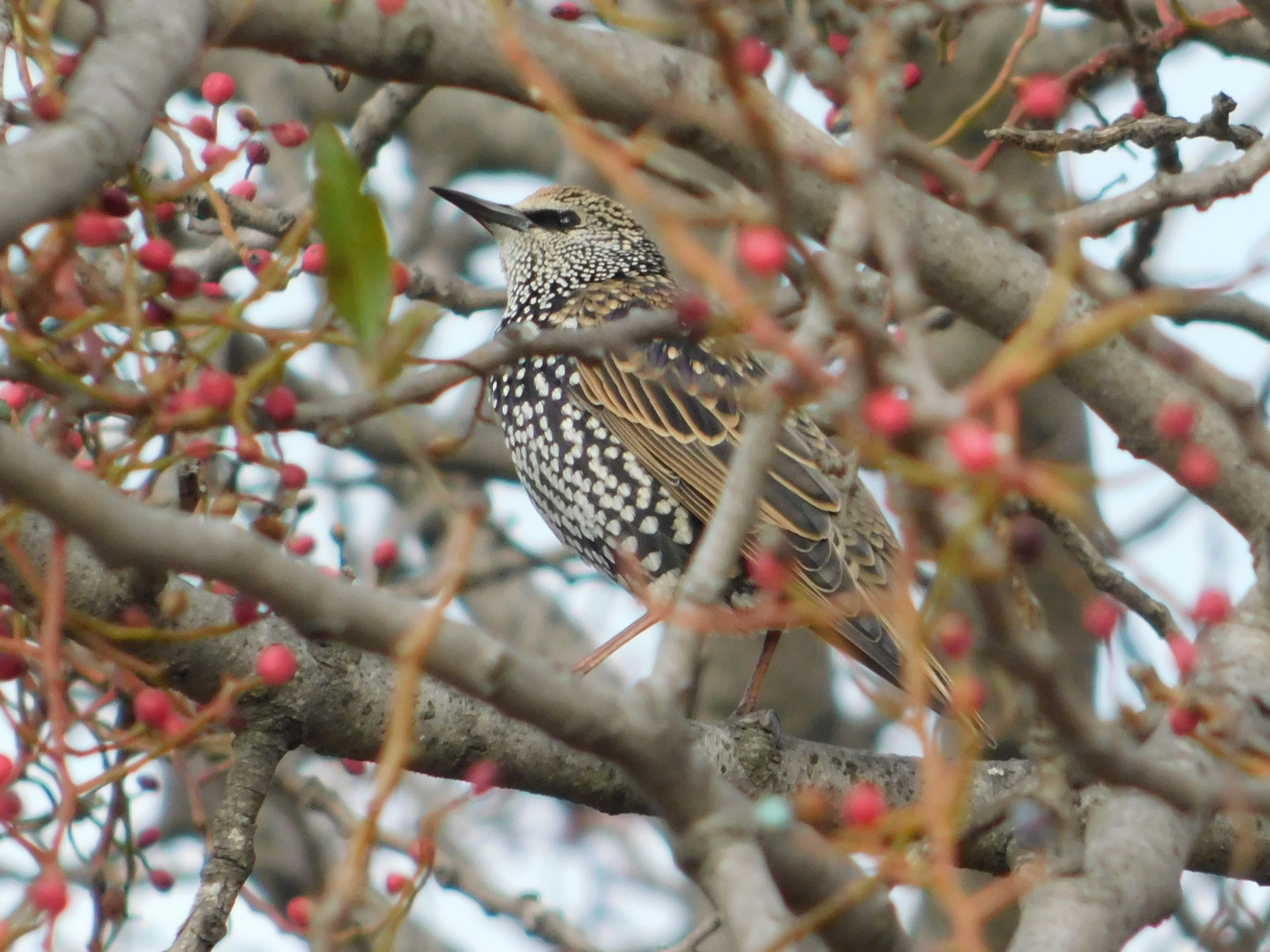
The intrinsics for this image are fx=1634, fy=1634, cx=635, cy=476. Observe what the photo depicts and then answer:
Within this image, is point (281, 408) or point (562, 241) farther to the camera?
point (562, 241)

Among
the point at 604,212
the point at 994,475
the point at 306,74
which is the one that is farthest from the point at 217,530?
the point at 306,74

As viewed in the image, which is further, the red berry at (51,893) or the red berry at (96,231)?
the red berry at (96,231)

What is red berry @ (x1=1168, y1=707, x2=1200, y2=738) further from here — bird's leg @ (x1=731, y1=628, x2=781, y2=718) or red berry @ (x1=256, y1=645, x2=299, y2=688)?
bird's leg @ (x1=731, y1=628, x2=781, y2=718)

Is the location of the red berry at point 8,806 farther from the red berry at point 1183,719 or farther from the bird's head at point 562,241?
the bird's head at point 562,241

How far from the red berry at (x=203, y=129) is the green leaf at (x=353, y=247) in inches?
51.2

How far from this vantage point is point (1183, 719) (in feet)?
7.35

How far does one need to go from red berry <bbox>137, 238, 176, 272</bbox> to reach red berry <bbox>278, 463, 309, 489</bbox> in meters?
0.39

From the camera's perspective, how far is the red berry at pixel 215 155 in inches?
112

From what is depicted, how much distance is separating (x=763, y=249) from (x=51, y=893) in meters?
1.29

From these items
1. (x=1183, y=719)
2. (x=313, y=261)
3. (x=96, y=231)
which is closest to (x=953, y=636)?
(x=1183, y=719)

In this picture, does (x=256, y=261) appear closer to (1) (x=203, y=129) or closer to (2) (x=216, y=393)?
(1) (x=203, y=129)

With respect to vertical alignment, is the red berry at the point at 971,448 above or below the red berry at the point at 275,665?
above

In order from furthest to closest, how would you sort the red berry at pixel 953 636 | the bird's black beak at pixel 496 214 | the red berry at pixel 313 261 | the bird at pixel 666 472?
the bird's black beak at pixel 496 214 → the bird at pixel 666 472 → the red berry at pixel 313 261 → the red berry at pixel 953 636

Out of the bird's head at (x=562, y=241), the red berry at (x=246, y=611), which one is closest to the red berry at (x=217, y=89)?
the red berry at (x=246, y=611)
